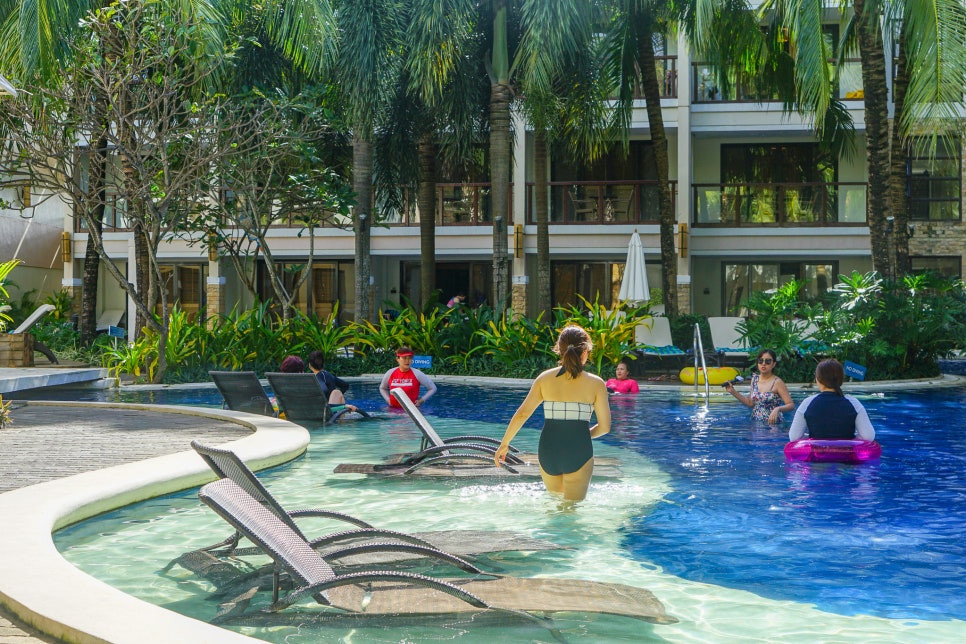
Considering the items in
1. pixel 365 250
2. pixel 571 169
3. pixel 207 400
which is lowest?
pixel 207 400

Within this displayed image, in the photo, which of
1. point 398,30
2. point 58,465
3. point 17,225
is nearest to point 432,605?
point 58,465

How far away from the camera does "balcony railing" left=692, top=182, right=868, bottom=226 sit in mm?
30156

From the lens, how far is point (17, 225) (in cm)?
3444

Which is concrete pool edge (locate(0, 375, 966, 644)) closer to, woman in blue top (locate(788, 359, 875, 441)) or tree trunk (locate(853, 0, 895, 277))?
woman in blue top (locate(788, 359, 875, 441))

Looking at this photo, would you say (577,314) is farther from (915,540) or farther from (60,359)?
(915,540)

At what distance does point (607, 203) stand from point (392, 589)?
86.8 feet

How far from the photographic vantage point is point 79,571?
476 cm

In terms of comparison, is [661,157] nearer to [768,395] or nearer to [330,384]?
[768,395]

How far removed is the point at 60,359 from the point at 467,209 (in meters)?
13.7

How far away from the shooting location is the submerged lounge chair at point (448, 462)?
911cm

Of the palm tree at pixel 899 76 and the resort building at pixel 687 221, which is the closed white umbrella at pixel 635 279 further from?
the palm tree at pixel 899 76

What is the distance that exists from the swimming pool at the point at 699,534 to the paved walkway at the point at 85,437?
965mm

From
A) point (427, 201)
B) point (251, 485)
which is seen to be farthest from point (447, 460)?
point (427, 201)

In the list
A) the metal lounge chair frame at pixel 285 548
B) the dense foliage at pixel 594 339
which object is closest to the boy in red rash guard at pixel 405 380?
the dense foliage at pixel 594 339
